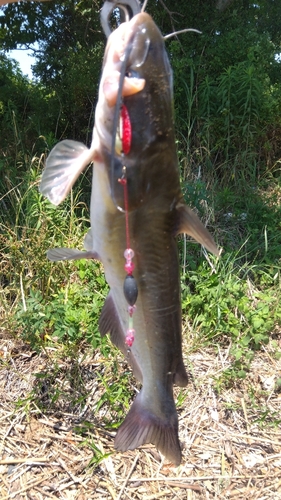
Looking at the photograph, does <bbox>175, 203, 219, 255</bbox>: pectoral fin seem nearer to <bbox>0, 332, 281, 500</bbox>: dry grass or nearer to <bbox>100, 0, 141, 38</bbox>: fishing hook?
<bbox>100, 0, 141, 38</bbox>: fishing hook

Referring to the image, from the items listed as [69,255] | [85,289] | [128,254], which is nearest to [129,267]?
[128,254]

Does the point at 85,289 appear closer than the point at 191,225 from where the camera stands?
No

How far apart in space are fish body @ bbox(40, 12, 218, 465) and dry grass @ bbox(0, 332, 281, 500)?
1328 millimetres

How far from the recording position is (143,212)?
1365mm

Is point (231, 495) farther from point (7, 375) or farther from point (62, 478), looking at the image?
point (7, 375)

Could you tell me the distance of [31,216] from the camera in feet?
13.2

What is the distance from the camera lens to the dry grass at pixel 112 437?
2.80m

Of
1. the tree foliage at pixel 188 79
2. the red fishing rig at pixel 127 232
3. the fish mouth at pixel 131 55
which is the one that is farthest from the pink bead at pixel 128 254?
the tree foliage at pixel 188 79

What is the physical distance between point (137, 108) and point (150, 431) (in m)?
1.15

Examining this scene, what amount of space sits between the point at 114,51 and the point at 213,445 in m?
2.68

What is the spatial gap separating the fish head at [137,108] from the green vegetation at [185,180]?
2.08 meters

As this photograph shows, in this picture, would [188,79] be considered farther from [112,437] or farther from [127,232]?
[127,232]

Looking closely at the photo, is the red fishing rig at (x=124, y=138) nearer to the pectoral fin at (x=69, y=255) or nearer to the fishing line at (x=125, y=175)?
the fishing line at (x=125, y=175)

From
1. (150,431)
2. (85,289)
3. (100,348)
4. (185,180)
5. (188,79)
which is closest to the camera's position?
(150,431)
